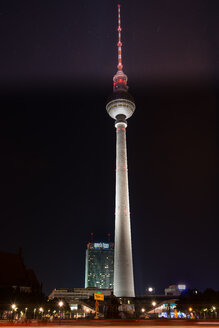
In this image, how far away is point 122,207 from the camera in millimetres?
99000

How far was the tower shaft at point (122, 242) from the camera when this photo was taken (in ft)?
299

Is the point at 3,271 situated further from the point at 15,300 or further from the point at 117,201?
the point at 117,201

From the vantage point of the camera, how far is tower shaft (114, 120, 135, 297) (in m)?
91.2

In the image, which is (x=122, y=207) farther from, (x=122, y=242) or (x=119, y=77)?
(x=119, y=77)

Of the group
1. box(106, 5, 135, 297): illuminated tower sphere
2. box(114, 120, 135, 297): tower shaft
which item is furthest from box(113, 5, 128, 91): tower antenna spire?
box(114, 120, 135, 297): tower shaft

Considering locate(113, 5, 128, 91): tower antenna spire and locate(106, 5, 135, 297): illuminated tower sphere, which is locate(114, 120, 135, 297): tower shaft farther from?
locate(113, 5, 128, 91): tower antenna spire

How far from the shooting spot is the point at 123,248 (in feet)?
310

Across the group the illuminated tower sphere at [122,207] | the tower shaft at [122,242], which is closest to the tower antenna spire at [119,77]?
the illuminated tower sphere at [122,207]

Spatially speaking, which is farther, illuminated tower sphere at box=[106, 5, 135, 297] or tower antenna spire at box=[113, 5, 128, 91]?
tower antenna spire at box=[113, 5, 128, 91]

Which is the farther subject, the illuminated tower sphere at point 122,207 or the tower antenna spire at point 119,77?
the tower antenna spire at point 119,77

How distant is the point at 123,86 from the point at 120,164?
1425 inches

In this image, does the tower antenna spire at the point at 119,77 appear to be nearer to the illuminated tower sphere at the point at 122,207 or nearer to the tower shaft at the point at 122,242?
the illuminated tower sphere at the point at 122,207

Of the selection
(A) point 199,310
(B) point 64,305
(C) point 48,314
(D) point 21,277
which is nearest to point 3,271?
(D) point 21,277

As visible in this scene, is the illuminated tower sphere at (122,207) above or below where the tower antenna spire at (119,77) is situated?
below
